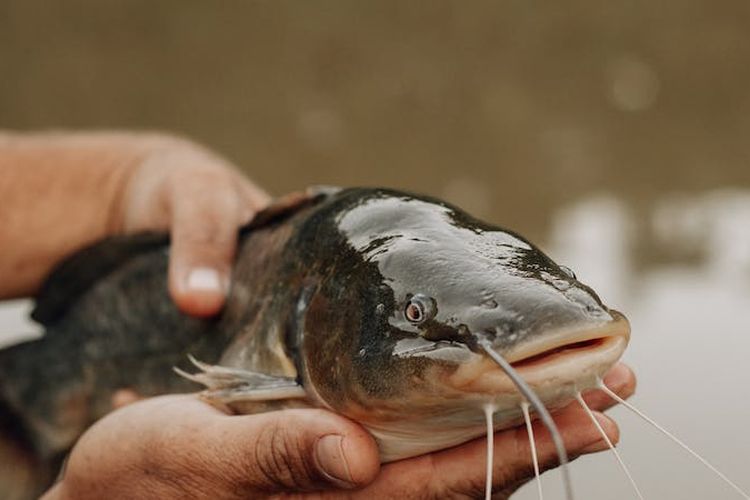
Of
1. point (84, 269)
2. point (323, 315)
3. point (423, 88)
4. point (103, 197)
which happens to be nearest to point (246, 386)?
point (323, 315)

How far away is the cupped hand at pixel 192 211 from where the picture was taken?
6.91ft

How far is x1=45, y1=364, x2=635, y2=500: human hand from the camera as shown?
4.72ft

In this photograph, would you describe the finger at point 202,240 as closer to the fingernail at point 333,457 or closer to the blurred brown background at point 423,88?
the fingernail at point 333,457

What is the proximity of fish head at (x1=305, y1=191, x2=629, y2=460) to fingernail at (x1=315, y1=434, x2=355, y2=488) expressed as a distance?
70 mm

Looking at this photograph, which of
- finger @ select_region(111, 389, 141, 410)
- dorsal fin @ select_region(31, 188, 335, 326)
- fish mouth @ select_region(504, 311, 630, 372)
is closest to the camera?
fish mouth @ select_region(504, 311, 630, 372)

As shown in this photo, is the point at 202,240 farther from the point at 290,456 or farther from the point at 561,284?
the point at 561,284

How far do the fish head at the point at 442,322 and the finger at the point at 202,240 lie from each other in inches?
18.4

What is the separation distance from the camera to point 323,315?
1631 mm

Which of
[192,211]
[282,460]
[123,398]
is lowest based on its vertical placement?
[123,398]

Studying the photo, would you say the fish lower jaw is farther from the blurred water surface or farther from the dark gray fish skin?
the blurred water surface

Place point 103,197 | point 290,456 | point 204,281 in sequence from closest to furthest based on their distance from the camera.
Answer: point 290,456 → point 204,281 → point 103,197

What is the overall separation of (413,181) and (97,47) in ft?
9.61

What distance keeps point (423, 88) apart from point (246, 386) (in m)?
4.89

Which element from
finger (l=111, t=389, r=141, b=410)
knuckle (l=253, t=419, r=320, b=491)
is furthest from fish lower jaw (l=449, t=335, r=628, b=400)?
finger (l=111, t=389, r=141, b=410)
